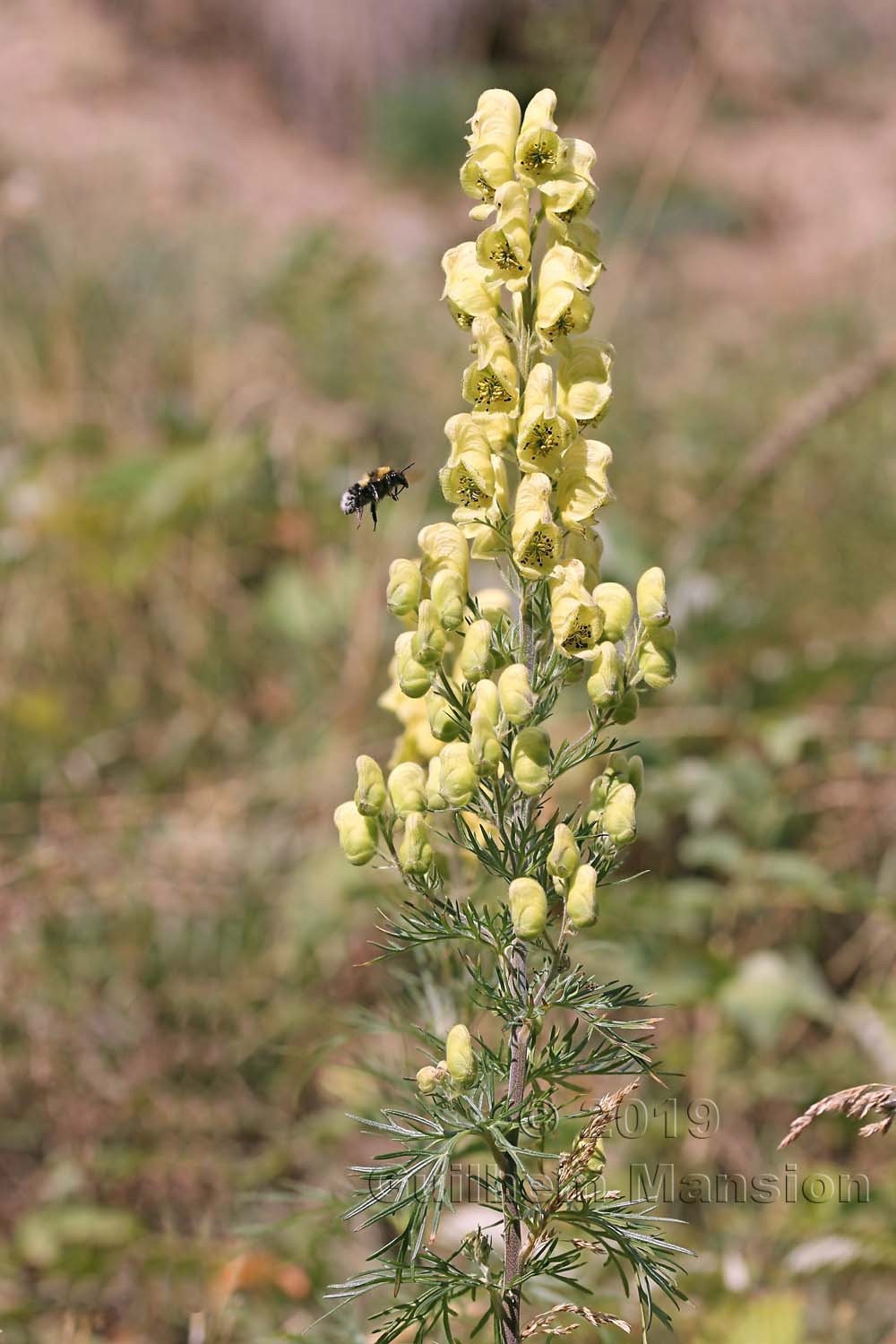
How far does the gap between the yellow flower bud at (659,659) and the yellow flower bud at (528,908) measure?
25 cm

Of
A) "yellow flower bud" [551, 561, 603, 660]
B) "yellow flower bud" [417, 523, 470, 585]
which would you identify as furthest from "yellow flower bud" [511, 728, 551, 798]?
"yellow flower bud" [417, 523, 470, 585]

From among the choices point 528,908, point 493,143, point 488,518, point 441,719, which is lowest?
point 528,908

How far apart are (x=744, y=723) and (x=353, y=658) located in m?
1.18

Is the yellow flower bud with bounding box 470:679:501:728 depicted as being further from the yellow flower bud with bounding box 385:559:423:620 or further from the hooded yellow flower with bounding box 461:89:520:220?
the hooded yellow flower with bounding box 461:89:520:220

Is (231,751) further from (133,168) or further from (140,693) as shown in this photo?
(133,168)

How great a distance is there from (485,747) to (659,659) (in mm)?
216

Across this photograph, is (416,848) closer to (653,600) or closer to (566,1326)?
(653,600)

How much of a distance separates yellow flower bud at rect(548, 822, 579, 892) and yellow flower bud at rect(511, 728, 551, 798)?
5 cm

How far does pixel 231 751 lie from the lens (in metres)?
3.83

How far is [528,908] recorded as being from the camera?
1.17 metres

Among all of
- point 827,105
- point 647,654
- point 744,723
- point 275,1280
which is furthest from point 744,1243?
point 827,105

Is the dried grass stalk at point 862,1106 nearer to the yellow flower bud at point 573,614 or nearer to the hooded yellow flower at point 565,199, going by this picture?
the yellow flower bud at point 573,614

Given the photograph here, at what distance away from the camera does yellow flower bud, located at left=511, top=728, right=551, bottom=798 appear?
1192 millimetres

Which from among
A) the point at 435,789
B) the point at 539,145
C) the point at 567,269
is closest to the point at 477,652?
the point at 435,789
